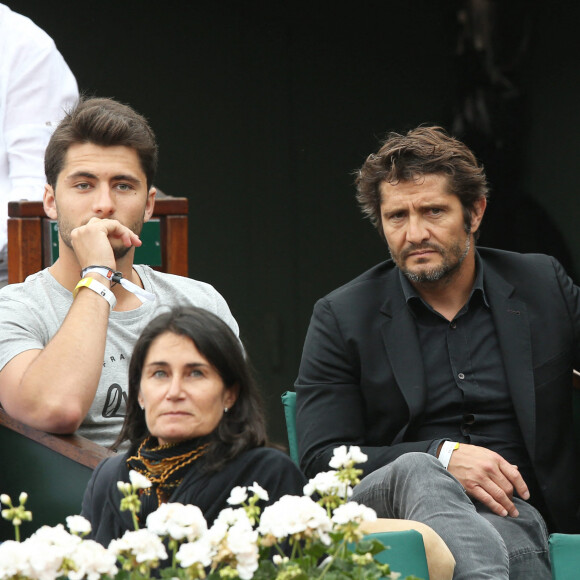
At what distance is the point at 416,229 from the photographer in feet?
11.0

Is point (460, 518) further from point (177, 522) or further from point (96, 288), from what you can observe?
point (177, 522)

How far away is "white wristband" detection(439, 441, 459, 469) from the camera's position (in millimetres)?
3068

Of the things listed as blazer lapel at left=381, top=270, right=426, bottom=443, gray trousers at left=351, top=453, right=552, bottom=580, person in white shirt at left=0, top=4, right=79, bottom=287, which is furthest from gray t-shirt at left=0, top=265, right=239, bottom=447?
person in white shirt at left=0, top=4, right=79, bottom=287

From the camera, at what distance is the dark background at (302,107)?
520 centimetres

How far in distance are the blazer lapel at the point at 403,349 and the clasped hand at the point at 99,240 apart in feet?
2.32

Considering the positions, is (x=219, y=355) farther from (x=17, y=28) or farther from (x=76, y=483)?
(x=17, y=28)

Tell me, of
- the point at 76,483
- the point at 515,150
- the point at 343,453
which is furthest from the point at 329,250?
the point at 343,453

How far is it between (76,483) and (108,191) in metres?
0.84

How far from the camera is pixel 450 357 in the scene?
3.31m

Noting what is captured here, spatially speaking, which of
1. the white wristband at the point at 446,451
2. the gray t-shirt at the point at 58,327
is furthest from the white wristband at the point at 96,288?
the white wristband at the point at 446,451

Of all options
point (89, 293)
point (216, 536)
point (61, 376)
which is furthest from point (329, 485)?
point (89, 293)

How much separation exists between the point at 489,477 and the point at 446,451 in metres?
0.13

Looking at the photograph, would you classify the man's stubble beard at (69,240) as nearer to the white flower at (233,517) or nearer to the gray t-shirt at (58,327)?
the gray t-shirt at (58,327)

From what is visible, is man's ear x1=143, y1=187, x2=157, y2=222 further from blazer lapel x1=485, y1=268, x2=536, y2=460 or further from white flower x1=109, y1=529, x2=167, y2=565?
white flower x1=109, y1=529, x2=167, y2=565
